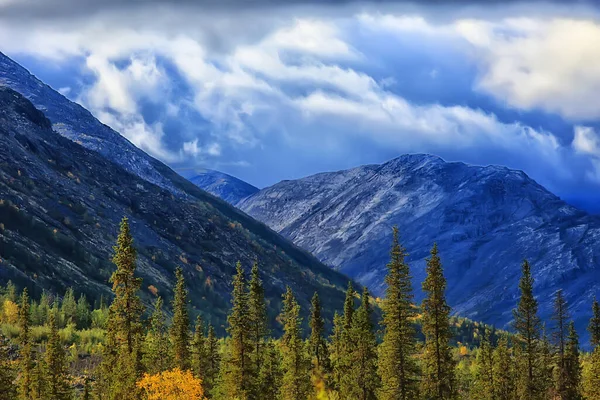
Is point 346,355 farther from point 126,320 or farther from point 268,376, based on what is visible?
point 126,320

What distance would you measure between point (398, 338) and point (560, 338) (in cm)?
3666

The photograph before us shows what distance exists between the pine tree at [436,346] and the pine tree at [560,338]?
29990 mm

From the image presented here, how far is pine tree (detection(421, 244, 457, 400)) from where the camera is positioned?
57156 mm

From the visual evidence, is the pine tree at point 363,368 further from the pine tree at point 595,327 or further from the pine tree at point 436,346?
the pine tree at point 595,327

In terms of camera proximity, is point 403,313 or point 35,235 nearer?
point 403,313

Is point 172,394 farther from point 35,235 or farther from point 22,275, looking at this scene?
point 35,235

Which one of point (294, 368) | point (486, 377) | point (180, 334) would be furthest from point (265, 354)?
point (486, 377)

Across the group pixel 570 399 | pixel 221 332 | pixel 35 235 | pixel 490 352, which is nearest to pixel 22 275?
pixel 35 235

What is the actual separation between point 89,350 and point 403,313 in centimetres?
5464

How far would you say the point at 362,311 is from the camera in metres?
64.8

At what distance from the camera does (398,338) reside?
189 feet

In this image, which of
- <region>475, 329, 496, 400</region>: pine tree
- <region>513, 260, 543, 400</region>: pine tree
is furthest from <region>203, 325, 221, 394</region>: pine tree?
<region>475, 329, 496, 400</region>: pine tree

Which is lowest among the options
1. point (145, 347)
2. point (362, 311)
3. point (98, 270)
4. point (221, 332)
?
point (145, 347)

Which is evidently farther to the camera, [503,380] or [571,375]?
[571,375]
